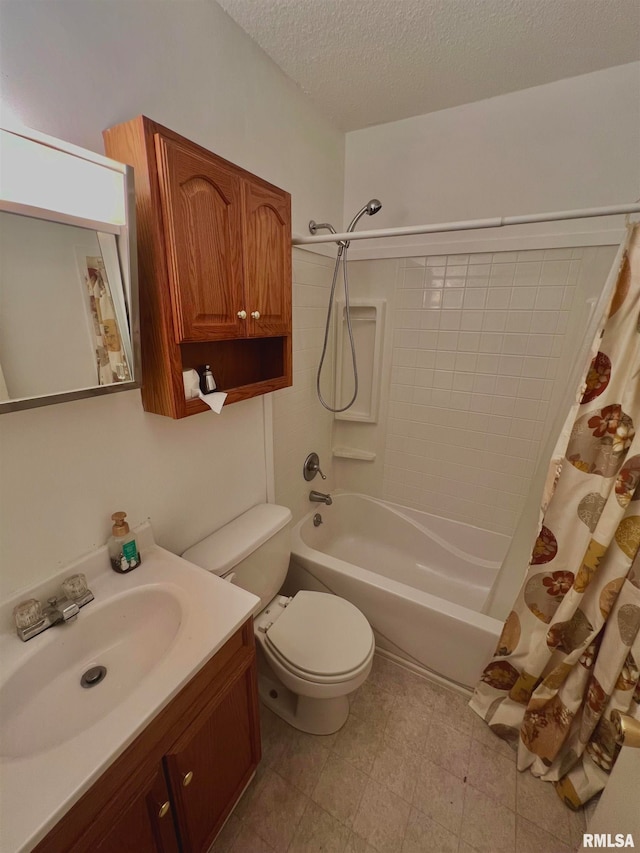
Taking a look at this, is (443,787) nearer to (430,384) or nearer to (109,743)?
(109,743)

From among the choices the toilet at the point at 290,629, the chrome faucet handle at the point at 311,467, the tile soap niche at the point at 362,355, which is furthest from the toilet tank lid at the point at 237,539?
the tile soap niche at the point at 362,355

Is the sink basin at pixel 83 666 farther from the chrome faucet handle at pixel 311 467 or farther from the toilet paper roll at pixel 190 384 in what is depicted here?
the chrome faucet handle at pixel 311 467

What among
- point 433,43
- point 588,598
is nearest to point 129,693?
point 588,598

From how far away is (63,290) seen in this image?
2.49 feet

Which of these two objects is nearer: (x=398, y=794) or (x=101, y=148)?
(x=101, y=148)

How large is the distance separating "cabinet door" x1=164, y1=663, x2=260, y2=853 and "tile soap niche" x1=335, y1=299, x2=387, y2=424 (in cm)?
147

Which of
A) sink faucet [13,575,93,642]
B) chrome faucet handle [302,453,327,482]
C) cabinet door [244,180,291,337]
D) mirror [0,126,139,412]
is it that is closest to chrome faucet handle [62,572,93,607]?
sink faucet [13,575,93,642]

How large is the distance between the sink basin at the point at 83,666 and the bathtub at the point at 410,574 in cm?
84

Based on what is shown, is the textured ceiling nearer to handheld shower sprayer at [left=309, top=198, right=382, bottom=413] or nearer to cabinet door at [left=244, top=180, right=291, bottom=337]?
handheld shower sprayer at [left=309, top=198, right=382, bottom=413]

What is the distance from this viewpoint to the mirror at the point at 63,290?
26.6 inches

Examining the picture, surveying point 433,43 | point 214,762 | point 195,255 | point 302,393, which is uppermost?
point 433,43

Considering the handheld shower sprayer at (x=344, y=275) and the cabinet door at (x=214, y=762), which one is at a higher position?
the handheld shower sprayer at (x=344, y=275)

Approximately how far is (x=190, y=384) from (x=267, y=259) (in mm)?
497

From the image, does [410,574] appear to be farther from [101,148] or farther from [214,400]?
[101,148]
